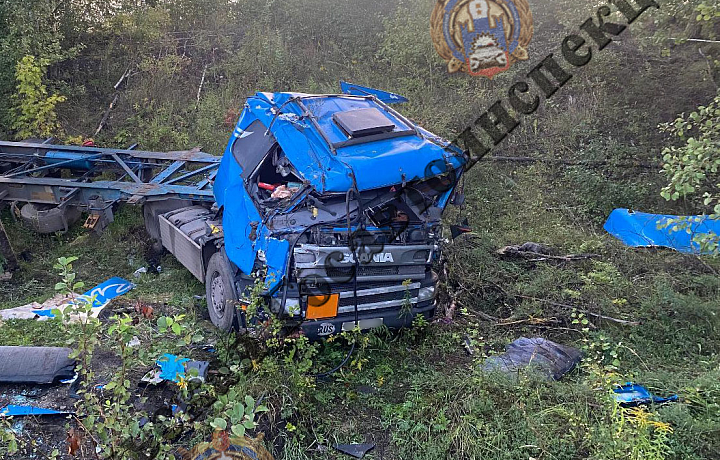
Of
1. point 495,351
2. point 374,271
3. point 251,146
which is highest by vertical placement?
point 251,146

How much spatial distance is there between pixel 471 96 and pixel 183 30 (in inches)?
253

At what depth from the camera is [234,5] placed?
12.4 metres

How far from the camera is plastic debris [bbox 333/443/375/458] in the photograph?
12.7 ft

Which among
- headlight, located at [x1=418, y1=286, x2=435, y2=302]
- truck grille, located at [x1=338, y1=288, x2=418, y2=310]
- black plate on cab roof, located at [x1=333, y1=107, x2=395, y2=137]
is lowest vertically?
headlight, located at [x1=418, y1=286, x2=435, y2=302]

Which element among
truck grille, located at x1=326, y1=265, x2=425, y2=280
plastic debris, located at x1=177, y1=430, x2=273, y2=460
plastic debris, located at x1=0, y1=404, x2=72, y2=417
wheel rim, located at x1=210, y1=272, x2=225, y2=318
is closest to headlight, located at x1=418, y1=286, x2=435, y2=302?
truck grille, located at x1=326, y1=265, x2=425, y2=280

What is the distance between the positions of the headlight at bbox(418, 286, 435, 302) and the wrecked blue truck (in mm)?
10

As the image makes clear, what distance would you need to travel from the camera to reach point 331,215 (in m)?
4.41

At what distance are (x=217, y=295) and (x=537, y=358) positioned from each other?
10.0 feet

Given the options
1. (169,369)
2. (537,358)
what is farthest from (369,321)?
(169,369)

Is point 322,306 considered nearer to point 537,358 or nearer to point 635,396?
point 537,358

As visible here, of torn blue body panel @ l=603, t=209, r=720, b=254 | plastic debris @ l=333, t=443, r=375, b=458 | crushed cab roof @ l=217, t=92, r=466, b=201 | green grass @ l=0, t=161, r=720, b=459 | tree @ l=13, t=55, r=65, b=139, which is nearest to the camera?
green grass @ l=0, t=161, r=720, b=459

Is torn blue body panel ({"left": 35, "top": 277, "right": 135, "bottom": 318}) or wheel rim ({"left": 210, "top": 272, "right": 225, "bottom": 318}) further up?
wheel rim ({"left": 210, "top": 272, "right": 225, "bottom": 318})

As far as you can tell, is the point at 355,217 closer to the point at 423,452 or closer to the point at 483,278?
the point at 423,452

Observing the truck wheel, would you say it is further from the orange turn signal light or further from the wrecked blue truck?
the orange turn signal light
